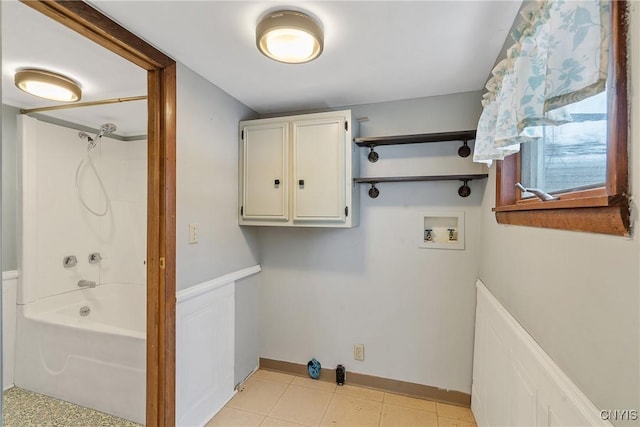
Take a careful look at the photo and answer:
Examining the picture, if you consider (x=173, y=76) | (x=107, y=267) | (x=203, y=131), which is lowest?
(x=107, y=267)

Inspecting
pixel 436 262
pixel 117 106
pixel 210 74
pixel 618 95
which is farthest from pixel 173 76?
pixel 436 262

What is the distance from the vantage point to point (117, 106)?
2.35 meters

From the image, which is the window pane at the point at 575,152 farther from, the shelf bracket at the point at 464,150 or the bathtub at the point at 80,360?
the bathtub at the point at 80,360

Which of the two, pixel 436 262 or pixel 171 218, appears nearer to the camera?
pixel 171 218

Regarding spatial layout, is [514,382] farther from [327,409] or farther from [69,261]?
[69,261]

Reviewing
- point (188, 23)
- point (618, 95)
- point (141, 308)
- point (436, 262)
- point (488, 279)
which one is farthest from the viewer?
point (141, 308)

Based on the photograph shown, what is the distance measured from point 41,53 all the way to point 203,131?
2.94 ft

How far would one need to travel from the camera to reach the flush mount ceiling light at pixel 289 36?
1.23 meters

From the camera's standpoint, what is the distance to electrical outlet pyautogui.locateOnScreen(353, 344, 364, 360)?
2.29 m

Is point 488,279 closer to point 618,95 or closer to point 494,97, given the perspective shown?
point 494,97

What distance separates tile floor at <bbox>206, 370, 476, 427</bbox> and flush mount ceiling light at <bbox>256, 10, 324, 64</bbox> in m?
2.21

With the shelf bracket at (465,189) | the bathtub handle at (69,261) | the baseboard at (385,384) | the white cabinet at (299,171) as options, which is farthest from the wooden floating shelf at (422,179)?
the bathtub handle at (69,261)

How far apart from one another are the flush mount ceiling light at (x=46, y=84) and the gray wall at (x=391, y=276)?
167 cm

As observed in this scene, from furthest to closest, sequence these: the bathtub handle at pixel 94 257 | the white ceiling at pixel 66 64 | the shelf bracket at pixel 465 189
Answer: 1. the bathtub handle at pixel 94 257
2. the shelf bracket at pixel 465 189
3. the white ceiling at pixel 66 64
